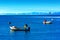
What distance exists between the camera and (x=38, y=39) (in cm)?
4106

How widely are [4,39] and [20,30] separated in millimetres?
11709

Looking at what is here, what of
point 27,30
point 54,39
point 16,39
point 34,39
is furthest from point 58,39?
point 27,30

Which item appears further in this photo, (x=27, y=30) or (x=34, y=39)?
(x=27, y=30)

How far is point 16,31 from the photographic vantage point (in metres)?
52.9

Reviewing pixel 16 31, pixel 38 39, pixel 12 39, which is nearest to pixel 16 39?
pixel 12 39

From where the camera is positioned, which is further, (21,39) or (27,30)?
(27,30)

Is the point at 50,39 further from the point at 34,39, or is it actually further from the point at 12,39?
A: the point at 12,39

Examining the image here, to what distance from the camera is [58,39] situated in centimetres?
4088

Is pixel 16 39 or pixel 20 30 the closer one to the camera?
pixel 16 39

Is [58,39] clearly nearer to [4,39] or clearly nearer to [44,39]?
[44,39]

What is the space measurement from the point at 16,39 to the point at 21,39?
2.46 feet

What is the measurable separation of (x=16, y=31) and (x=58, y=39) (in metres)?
13.8

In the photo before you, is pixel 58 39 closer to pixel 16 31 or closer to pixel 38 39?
pixel 38 39

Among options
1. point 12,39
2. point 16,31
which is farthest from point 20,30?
point 12,39
